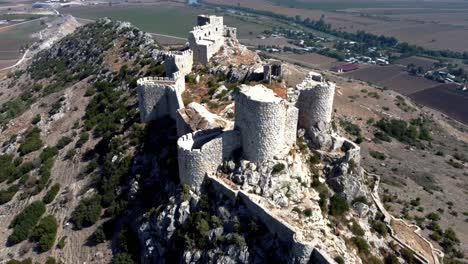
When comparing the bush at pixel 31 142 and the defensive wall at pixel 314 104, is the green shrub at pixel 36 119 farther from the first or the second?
the defensive wall at pixel 314 104

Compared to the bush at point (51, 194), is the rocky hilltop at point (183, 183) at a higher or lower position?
higher

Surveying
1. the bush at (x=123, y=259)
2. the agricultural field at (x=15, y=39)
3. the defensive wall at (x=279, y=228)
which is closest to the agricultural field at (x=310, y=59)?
the agricultural field at (x=15, y=39)

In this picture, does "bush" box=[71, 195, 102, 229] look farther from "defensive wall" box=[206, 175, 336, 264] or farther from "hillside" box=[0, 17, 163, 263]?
"defensive wall" box=[206, 175, 336, 264]

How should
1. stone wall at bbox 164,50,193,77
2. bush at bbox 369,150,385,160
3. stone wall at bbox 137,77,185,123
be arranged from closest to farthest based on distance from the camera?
1. stone wall at bbox 137,77,185,123
2. stone wall at bbox 164,50,193,77
3. bush at bbox 369,150,385,160

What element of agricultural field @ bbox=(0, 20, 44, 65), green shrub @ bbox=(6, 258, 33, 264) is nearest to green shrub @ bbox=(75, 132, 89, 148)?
green shrub @ bbox=(6, 258, 33, 264)

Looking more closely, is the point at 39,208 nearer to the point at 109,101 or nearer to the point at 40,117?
the point at 109,101

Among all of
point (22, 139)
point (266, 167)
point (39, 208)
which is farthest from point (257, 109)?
point (22, 139)

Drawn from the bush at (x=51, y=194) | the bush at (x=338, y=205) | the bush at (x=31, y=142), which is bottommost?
the bush at (x=51, y=194)
